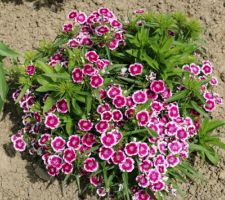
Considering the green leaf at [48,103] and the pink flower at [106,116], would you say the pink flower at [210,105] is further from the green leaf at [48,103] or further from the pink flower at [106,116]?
the green leaf at [48,103]

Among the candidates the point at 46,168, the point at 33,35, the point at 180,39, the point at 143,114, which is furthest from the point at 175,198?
the point at 33,35

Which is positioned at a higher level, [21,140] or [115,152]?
[115,152]

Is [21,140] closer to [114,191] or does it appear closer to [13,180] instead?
[13,180]

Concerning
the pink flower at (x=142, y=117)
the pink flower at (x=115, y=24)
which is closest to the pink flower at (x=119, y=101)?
the pink flower at (x=142, y=117)

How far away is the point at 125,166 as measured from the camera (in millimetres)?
3605

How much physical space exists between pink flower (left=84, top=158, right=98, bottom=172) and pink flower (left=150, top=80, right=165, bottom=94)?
30.6 inches

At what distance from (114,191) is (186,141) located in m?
0.76

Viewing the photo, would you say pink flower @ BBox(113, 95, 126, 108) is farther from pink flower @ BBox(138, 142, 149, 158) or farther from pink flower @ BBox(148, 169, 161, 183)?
pink flower @ BBox(148, 169, 161, 183)

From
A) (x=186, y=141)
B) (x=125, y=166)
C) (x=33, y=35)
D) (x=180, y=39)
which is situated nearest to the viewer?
(x=125, y=166)

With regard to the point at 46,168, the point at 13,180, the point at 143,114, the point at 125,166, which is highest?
the point at 143,114

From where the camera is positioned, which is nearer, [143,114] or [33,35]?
[143,114]

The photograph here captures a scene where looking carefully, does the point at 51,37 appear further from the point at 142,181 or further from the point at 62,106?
the point at 142,181

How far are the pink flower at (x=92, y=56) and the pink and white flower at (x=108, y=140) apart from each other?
2.08 ft

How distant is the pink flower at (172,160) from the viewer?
3.67 metres
